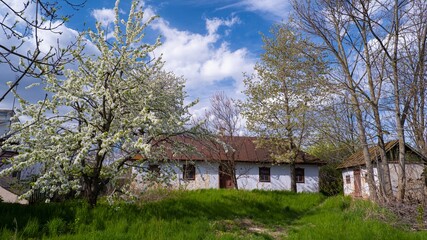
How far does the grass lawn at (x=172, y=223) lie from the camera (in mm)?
7398

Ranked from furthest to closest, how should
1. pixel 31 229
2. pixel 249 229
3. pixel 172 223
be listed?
pixel 249 229 → pixel 172 223 → pixel 31 229

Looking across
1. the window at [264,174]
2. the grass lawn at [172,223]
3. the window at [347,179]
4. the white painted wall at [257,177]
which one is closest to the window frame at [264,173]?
the window at [264,174]

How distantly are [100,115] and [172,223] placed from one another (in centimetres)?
387

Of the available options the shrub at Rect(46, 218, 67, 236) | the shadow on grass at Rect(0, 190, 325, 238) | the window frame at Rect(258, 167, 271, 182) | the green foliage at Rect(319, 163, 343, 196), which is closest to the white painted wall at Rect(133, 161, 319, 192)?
the window frame at Rect(258, 167, 271, 182)

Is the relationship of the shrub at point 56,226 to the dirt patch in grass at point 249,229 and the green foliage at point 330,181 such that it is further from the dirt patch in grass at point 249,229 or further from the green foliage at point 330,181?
the green foliage at point 330,181

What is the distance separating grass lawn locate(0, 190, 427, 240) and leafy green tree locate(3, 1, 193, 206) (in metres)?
0.86

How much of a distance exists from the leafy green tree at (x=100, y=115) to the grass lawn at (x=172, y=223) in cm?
86

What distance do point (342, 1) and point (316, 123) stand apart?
5608 millimetres

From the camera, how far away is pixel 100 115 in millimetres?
9750

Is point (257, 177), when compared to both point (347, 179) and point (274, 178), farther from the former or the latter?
Result: point (347, 179)

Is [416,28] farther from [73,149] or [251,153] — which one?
[251,153]

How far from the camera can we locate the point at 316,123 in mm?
15648

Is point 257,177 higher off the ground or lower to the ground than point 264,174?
lower

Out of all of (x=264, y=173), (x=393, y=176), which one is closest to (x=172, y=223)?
(x=393, y=176)
